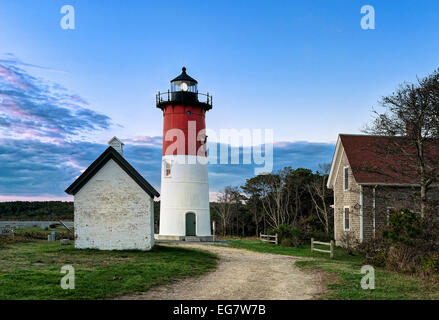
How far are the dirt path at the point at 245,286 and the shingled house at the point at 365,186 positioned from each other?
365 inches

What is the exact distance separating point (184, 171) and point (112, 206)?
1127 centimetres

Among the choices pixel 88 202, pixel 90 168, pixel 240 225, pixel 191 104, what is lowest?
pixel 240 225

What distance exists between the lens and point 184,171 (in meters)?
31.1

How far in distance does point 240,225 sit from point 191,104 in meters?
22.2

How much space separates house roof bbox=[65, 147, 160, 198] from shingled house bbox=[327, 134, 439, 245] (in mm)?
10938

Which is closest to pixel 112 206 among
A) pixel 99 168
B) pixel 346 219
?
pixel 99 168

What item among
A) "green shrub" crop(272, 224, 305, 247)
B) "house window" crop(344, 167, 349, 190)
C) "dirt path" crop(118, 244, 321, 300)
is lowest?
"green shrub" crop(272, 224, 305, 247)

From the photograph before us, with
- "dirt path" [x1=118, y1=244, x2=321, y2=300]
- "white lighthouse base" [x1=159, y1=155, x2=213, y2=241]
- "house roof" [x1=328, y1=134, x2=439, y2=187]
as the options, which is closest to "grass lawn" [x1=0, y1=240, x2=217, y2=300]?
"dirt path" [x1=118, y1=244, x2=321, y2=300]

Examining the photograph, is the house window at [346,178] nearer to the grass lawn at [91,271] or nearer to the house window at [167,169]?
→ the grass lawn at [91,271]

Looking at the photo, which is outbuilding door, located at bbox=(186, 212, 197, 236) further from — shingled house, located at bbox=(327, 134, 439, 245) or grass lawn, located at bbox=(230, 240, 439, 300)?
grass lawn, located at bbox=(230, 240, 439, 300)

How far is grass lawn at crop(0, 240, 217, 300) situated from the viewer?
10086 mm
